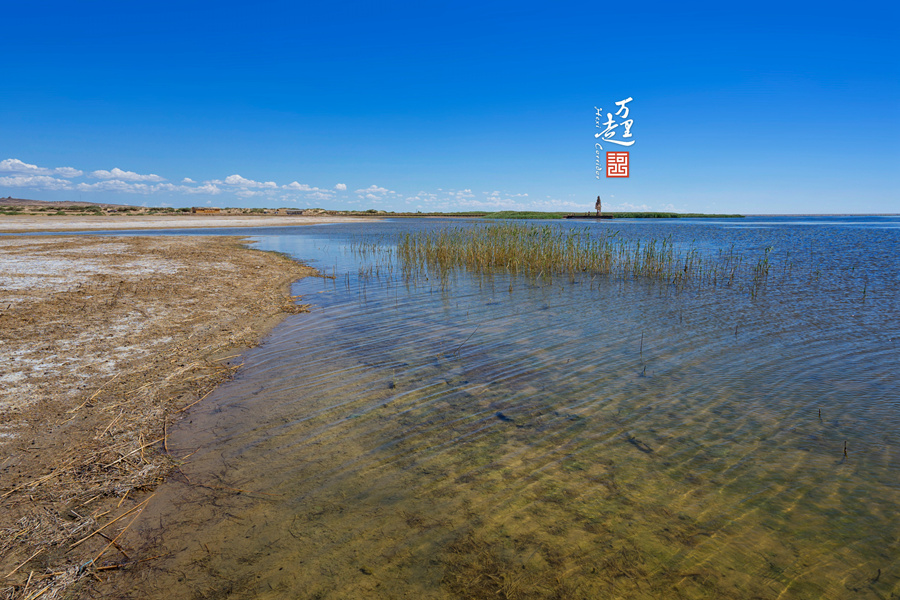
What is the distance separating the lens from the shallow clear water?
7.52 ft

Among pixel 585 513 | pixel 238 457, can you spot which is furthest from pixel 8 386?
pixel 585 513

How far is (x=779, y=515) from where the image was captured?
2.72m

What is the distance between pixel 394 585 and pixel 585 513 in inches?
50.4

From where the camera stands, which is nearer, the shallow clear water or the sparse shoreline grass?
the shallow clear water

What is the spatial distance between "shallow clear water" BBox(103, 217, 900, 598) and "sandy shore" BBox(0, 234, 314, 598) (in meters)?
0.29

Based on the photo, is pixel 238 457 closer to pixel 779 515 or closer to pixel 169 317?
pixel 779 515

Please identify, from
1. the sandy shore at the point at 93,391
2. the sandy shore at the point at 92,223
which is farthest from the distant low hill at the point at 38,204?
the sandy shore at the point at 93,391

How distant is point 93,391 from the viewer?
439cm

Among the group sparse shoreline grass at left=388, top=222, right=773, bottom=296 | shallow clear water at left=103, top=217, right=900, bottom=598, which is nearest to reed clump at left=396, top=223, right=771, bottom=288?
sparse shoreline grass at left=388, top=222, right=773, bottom=296

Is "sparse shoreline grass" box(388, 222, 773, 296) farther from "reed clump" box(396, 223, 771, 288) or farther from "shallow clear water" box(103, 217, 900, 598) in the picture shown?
"shallow clear water" box(103, 217, 900, 598)

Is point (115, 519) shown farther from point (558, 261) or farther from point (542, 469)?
point (558, 261)

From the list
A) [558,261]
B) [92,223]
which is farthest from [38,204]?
[558,261]

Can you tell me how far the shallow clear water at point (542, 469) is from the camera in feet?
7.52

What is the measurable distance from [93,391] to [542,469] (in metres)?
4.54
